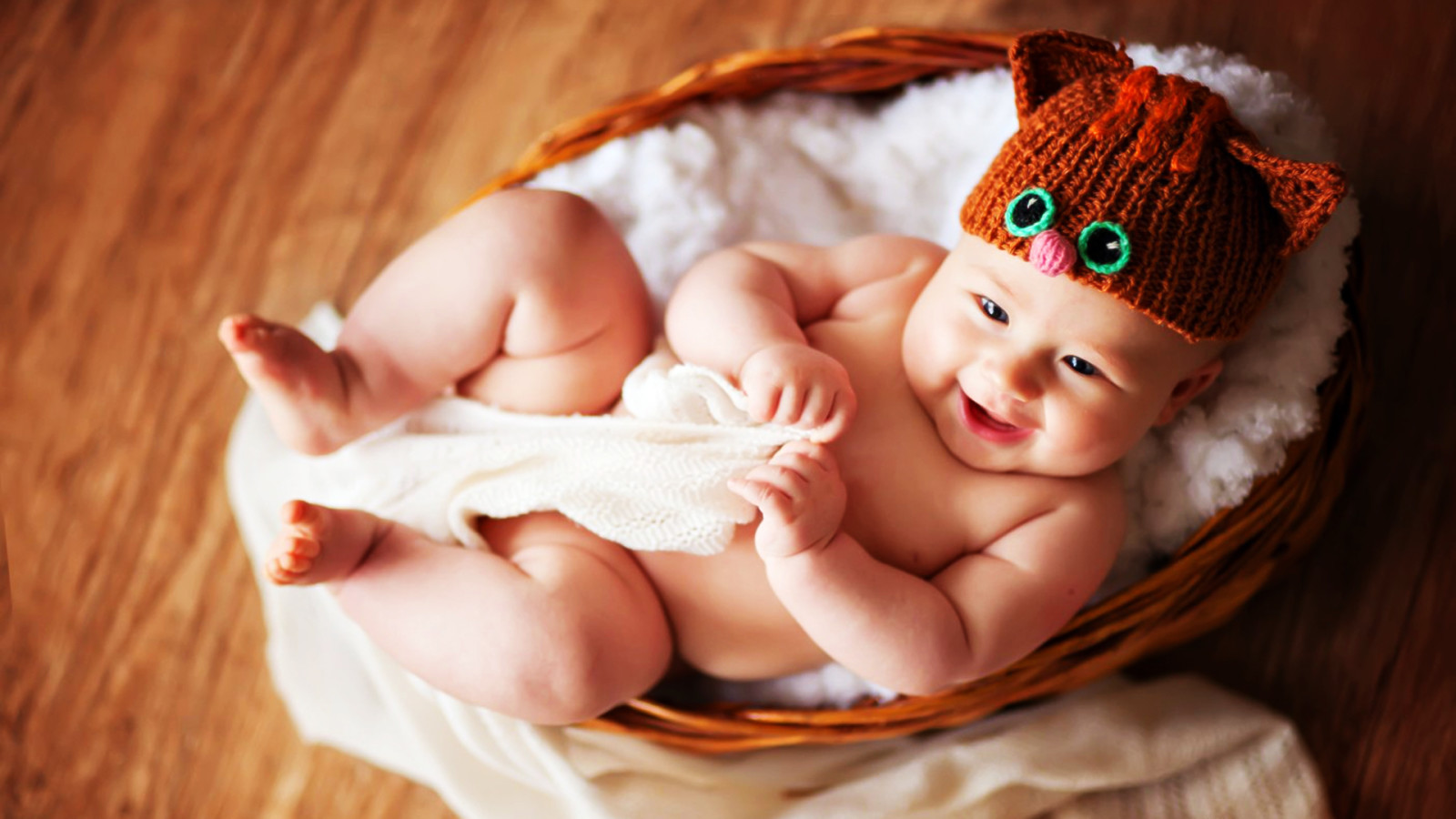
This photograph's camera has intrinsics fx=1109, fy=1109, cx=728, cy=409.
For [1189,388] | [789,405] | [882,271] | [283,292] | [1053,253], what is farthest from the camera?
[283,292]

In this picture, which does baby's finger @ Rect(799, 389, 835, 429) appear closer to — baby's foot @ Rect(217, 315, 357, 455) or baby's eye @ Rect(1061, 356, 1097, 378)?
baby's eye @ Rect(1061, 356, 1097, 378)

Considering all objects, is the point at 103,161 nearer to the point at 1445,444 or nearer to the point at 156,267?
the point at 156,267

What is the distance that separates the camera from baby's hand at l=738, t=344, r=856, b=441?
1119 millimetres

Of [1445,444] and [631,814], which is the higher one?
[1445,444]

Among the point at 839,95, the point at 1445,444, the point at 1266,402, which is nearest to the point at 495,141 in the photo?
the point at 839,95

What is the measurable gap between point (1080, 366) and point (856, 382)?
0.84ft

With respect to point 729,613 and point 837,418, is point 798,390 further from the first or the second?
point 729,613

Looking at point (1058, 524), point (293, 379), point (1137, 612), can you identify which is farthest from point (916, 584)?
point (293, 379)

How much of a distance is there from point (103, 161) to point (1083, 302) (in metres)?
1.60

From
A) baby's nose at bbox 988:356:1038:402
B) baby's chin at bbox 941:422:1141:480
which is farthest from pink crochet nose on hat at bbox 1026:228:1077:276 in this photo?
baby's chin at bbox 941:422:1141:480

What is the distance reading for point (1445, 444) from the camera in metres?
1.46

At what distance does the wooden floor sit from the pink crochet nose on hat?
74cm

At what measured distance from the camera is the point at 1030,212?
3.42 ft

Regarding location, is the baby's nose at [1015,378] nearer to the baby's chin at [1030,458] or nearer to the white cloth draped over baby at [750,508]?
the baby's chin at [1030,458]
